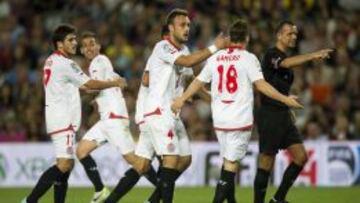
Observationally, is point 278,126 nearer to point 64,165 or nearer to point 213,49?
point 213,49

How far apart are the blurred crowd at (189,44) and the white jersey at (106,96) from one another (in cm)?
463

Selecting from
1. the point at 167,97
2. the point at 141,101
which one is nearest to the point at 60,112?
the point at 141,101

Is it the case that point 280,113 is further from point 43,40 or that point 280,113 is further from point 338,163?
point 43,40

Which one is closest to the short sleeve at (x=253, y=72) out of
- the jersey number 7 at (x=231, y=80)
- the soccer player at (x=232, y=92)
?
the soccer player at (x=232, y=92)

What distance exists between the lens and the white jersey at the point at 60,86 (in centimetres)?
1188

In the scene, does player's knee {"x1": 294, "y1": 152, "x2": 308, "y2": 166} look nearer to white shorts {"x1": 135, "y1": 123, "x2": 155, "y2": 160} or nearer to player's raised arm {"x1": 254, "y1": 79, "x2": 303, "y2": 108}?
player's raised arm {"x1": 254, "y1": 79, "x2": 303, "y2": 108}

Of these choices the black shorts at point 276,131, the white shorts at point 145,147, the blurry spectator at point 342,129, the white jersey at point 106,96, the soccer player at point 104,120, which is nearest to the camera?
the white shorts at point 145,147

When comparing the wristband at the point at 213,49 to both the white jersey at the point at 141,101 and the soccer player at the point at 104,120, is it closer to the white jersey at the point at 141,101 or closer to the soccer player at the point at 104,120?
the white jersey at the point at 141,101

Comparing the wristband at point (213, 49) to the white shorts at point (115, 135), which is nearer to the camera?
the wristband at point (213, 49)

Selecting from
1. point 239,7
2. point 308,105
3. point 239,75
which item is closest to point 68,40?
point 239,75

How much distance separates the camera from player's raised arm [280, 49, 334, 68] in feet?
36.8

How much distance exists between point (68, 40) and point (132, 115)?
6.86 m

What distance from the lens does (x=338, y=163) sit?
696 inches

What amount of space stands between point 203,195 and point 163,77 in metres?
4.43
